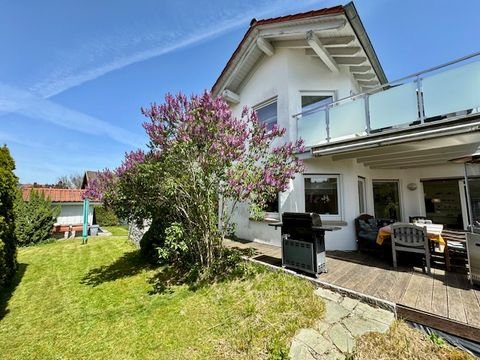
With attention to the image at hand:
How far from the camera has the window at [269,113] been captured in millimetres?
9945

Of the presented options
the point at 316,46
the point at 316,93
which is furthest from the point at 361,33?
the point at 316,93

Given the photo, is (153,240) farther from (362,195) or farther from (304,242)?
(362,195)

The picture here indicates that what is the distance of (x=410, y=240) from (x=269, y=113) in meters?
7.21

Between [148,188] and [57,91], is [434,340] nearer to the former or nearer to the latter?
[148,188]

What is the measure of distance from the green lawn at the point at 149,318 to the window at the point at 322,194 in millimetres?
3909

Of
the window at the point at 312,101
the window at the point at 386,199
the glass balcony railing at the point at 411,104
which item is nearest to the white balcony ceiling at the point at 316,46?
the window at the point at 312,101

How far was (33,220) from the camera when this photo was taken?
47.4 feet

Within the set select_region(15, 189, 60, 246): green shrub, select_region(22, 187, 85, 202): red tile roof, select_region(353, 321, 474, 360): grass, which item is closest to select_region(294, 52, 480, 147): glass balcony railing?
select_region(353, 321, 474, 360): grass

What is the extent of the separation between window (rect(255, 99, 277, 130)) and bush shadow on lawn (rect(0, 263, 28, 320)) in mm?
10074

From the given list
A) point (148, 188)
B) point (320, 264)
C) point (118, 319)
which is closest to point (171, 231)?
point (148, 188)

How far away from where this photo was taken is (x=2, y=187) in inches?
247

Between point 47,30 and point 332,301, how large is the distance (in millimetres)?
12970

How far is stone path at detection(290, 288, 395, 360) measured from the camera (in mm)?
3319

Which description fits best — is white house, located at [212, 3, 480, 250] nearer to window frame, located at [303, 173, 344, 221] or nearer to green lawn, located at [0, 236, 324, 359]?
window frame, located at [303, 173, 344, 221]
